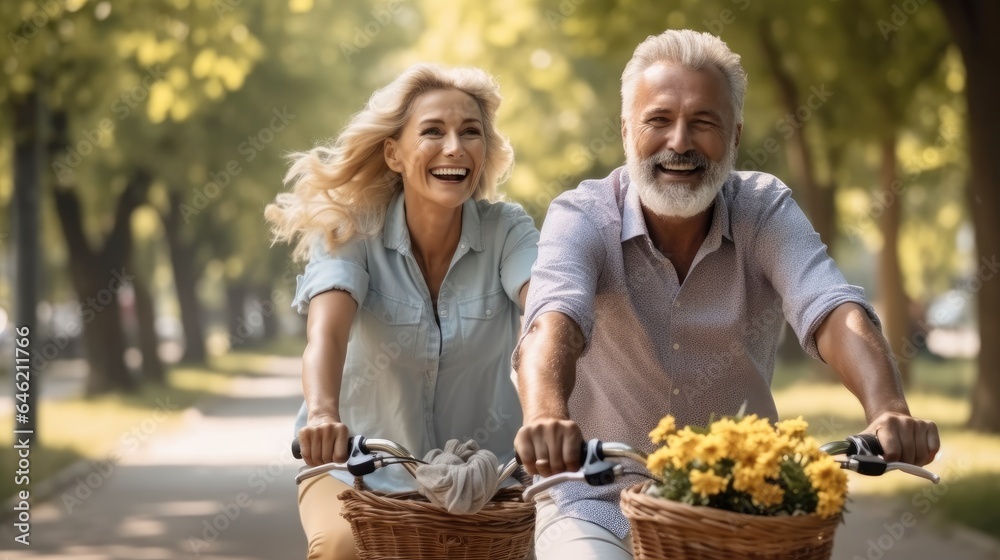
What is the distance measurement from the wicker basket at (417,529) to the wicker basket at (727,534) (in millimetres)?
1026

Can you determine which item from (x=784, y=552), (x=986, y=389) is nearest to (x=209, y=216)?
(x=986, y=389)

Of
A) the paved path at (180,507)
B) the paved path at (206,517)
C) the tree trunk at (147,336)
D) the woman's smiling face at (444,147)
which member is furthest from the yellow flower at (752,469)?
the tree trunk at (147,336)

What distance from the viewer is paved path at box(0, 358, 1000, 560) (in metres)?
9.72

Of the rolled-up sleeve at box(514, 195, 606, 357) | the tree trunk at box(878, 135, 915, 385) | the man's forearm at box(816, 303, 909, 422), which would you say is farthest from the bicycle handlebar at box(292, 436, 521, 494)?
the tree trunk at box(878, 135, 915, 385)

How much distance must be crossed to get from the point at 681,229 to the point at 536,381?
2.62 feet

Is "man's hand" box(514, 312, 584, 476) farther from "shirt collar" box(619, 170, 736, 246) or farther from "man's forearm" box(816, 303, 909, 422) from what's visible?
"man's forearm" box(816, 303, 909, 422)

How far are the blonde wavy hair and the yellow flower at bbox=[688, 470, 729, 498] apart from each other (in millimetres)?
1989

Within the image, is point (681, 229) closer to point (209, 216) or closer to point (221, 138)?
point (221, 138)

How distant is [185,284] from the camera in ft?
102

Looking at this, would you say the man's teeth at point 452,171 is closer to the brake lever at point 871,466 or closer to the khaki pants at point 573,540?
the khaki pants at point 573,540

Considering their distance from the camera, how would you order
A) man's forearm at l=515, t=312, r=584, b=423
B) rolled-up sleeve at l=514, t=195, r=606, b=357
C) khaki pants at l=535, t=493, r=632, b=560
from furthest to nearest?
1. rolled-up sleeve at l=514, t=195, r=606, b=357
2. khaki pants at l=535, t=493, r=632, b=560
3. man's forearm at l=515, t=312, r=584, b=423

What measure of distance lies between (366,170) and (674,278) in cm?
130

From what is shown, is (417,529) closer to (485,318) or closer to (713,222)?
(485,318)

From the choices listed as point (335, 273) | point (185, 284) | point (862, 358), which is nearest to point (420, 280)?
point (335, 273)
